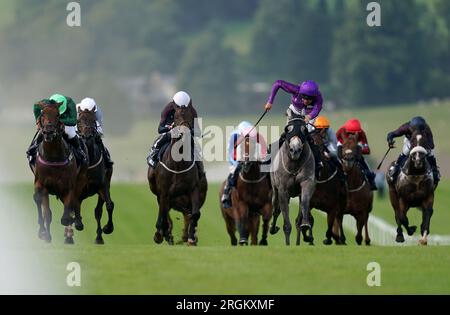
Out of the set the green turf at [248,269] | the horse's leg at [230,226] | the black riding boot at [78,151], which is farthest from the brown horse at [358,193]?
the black riding boot at [78,151]

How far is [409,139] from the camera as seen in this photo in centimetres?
2755

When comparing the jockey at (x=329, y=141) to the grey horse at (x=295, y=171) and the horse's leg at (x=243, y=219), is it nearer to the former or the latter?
the grey horse at (x=295, y=171)

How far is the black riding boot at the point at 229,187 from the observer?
28.6 meters

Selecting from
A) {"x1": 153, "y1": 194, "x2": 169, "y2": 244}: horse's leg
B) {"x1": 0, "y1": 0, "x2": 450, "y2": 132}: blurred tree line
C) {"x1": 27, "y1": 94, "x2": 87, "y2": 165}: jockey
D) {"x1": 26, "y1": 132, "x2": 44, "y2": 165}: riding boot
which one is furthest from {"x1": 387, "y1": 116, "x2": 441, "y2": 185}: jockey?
{"x1": 0, "y1": 0, "x2": 450, "y2": 132}: blurred tree line

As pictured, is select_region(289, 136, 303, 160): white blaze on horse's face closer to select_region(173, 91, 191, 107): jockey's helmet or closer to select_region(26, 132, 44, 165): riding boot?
select_region(173, 91, 191, 107): jockey's helmet

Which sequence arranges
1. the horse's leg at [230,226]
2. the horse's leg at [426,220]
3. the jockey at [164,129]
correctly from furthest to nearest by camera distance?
the horse's leg at [230,226] → the horse's leg at [426,220] → the jockey at [164,129]

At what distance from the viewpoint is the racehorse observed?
88.4 feet

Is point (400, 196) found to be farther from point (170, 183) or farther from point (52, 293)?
point (52, 293)

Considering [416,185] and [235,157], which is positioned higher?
[235,157]

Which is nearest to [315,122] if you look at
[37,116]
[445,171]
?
[37,116]

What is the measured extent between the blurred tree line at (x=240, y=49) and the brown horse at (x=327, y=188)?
109 m

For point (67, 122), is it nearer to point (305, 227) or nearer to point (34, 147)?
point (34, 147)

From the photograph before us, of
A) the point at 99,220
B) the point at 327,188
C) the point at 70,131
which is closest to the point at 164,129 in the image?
the point at 70,131

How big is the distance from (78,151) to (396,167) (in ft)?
19.1
